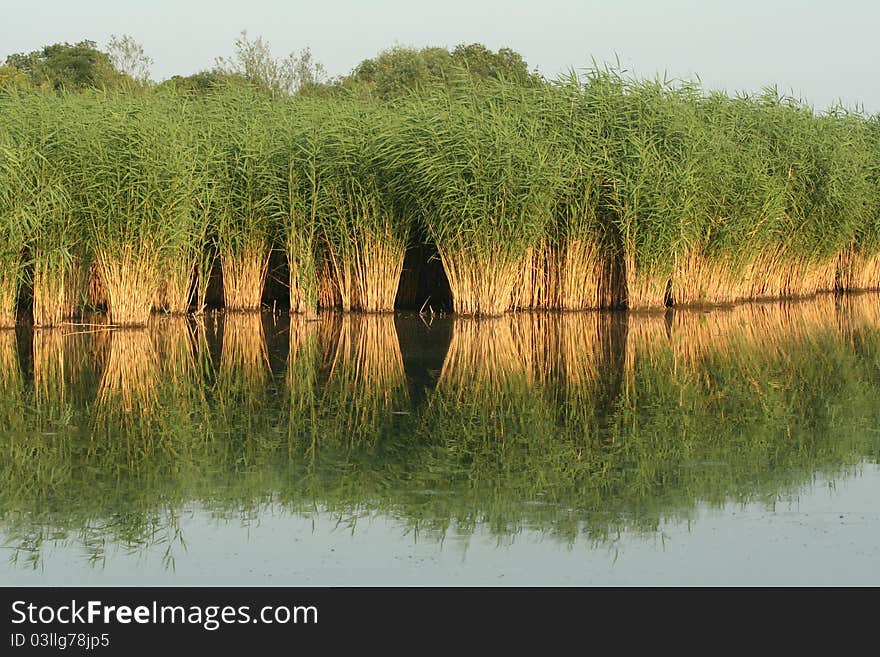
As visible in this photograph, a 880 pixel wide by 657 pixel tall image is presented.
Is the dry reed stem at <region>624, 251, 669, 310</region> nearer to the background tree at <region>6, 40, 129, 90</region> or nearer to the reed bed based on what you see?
the reed bed

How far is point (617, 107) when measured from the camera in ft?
56.4

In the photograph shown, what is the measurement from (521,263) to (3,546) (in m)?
11.5

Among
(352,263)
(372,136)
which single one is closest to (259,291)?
(352,263)

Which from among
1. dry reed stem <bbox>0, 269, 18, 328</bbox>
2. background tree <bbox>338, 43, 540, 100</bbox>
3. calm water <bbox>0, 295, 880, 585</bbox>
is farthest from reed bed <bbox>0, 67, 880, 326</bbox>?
background tree <bbox>338, 43, 540, 100</bbox>

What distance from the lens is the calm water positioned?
18.7 feet

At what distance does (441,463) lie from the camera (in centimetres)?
769

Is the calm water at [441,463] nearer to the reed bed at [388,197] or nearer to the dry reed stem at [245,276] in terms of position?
the reed bed at [388,197]

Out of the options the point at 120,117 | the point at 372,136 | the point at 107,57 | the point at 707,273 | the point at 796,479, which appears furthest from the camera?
the point at 107,57

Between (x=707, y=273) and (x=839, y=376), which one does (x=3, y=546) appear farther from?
(x=707, y=273)

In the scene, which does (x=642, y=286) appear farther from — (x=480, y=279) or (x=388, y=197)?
(x=388, y=197)

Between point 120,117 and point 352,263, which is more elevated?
point 120,117

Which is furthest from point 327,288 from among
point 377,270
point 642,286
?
point 642,286
